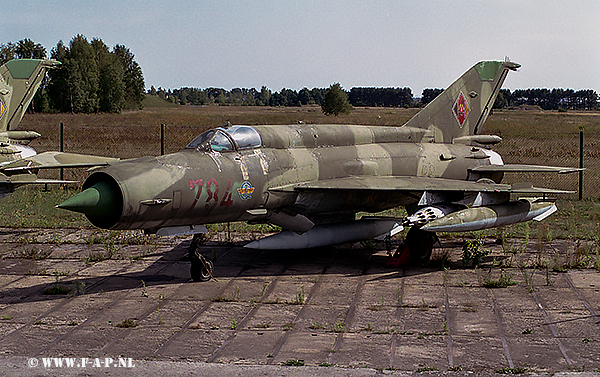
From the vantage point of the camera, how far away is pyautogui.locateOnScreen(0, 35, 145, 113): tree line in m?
112

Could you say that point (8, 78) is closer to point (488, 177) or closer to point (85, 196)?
point (85, 196)

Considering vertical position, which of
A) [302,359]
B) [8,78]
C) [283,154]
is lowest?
[302,359]

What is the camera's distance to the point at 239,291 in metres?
11.6

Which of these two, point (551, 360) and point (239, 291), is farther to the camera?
point (239, 291)

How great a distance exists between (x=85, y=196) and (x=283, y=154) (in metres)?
→ 4.22

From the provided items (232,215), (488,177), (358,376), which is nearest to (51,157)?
(232,215)

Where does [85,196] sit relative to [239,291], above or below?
above

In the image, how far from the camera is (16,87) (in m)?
18.3

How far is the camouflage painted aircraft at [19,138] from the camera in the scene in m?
16.5

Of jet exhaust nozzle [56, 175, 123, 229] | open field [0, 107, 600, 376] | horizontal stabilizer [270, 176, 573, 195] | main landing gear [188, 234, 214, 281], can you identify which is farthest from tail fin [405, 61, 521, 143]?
jet exhaust nozzle [56, 175, 123, 229]

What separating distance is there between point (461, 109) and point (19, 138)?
11547mm

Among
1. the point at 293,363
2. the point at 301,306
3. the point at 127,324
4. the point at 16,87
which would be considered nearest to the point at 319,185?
the point at 301,306

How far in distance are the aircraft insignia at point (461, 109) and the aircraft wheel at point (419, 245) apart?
4168 mm

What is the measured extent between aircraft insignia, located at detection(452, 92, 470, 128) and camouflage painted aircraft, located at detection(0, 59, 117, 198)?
8653 mm
